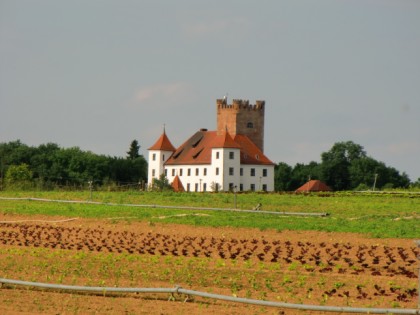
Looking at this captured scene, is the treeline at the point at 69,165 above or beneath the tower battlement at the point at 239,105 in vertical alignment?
beneath

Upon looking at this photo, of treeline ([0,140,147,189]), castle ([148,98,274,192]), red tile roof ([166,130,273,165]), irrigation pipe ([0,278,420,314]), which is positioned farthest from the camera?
treeline ([0,140,147,189])

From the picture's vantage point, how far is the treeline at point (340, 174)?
136 metres

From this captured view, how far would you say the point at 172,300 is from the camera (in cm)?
1966

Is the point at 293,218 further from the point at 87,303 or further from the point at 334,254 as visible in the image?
the point at 87,303

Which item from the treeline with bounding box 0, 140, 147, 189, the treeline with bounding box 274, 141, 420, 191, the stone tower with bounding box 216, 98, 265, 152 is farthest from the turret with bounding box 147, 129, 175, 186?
the treeline with bounding box 274, 141, 420, 191

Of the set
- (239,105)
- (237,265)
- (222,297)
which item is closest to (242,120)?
(239,105)

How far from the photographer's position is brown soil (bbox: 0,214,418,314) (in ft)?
63.0

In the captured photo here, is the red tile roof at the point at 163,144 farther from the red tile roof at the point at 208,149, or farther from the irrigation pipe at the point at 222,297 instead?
the irrigation pipe at the point at 222,297

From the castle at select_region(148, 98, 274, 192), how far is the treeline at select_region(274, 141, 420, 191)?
25.9ft

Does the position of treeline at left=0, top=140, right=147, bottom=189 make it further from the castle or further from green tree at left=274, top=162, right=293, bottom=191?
green tree at left=274, top=162, right=293, bottom=191

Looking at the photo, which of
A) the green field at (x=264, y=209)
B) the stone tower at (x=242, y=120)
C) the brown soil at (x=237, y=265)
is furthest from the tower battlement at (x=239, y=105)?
the brown soil at (x=237, y=265)

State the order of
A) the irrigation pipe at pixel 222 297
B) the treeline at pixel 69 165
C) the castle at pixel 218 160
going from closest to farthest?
the irrigation pipe at pixel 222 297 < the castle at pixel 218 160 < the treeline at pixel 69 165

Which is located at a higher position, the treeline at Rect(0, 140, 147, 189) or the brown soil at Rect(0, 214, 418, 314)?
the treeline at Rect(0, 140, 147, 189)

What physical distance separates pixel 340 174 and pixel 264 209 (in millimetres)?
91828
